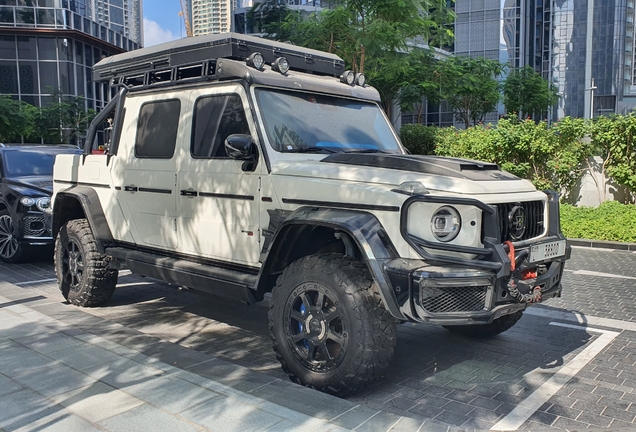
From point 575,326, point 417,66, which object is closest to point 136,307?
point 575,326

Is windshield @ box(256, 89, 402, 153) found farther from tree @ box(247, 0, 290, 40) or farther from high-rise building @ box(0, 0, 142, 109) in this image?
high-rise building @ box(0, 0, 142, 109)

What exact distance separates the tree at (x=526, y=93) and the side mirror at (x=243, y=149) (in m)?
31.0

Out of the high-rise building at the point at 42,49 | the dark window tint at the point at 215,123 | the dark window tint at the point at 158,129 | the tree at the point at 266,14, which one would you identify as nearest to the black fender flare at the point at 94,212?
the dark window tint at the point at 158,129

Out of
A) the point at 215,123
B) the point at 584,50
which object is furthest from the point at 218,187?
the point at 584,50

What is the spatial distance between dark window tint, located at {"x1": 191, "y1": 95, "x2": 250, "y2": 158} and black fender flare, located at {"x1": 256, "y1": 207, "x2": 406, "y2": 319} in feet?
3.46

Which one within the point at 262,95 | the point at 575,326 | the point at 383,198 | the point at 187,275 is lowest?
the point at 575,326

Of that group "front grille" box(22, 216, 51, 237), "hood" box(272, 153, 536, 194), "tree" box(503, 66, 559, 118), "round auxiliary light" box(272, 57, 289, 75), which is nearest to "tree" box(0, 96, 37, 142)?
"front grille" box(22, 216, 51, 237)

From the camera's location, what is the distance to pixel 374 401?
4320mm

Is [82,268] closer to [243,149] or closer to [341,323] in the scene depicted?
[243,149]

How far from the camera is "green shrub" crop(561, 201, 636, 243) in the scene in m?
11.8

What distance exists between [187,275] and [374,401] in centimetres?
205

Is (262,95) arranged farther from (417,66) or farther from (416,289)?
(417,66)

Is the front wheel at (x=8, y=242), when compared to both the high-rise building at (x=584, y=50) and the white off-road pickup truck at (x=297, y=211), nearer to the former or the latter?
the white off-road pickup truck at (x=297, y=211)

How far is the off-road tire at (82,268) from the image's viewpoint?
21.4 ft
